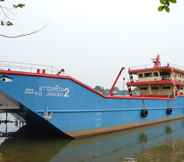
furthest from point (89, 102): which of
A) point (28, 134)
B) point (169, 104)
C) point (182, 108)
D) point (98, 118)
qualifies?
point (182, 108)

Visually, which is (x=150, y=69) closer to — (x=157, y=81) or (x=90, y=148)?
(x=157, y=81)

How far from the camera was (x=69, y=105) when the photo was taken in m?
12.0

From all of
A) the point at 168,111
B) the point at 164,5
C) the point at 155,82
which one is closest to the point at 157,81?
the point at 155,82

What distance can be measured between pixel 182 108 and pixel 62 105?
14.0 m

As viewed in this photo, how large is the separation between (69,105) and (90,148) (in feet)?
7.06

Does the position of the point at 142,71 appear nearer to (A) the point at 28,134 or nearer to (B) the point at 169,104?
(B) the point at 169,104

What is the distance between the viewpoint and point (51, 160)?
903 cm

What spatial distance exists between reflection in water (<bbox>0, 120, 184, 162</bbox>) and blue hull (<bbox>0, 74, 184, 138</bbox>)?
0.64 m

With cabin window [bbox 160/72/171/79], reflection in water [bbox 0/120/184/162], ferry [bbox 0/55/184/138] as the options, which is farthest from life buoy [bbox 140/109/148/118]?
cabin window [bbox 160/72/171/79]

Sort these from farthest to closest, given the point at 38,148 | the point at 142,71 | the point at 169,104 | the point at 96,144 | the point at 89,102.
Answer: the point at 142,71, the point at 169,104, the point at 89,102, the point at 96,144, the point at 38,148

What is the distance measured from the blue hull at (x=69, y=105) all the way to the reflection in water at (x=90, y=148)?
636mm

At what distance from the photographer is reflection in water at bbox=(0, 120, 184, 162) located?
30.0 ft

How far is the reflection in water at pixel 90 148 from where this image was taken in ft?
30.0

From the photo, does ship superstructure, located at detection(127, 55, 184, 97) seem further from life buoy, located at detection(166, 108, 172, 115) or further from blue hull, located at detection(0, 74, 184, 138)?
blue hull, located at detection(0, 74, 184, 138)
